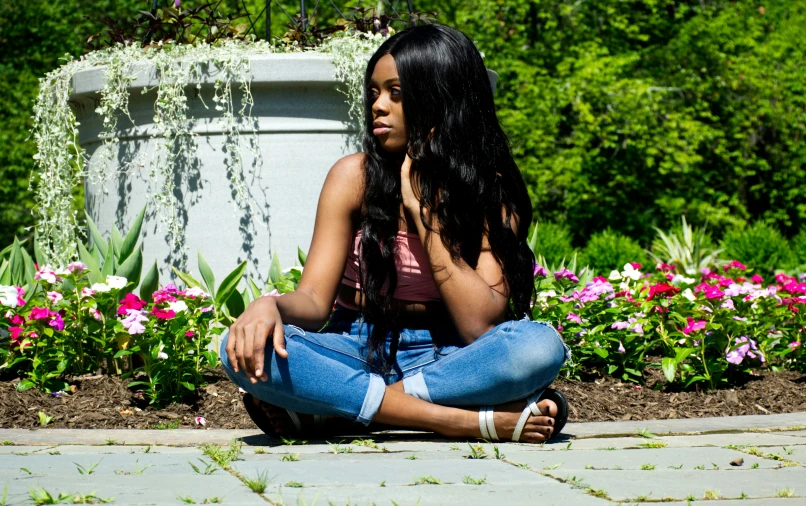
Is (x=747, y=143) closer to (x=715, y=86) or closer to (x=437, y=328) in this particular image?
(x=715, y=86)

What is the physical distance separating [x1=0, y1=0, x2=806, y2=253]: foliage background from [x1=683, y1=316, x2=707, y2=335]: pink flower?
989cm

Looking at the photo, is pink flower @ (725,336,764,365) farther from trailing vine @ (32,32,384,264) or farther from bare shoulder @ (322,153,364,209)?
trailing vine @ (32,32,384,264)

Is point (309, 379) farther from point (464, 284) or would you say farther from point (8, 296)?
point (8, 296)

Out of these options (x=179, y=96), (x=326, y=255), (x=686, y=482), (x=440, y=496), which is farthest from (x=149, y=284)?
(x=686, y=482)

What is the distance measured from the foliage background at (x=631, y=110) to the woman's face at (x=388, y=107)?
35.1 ft

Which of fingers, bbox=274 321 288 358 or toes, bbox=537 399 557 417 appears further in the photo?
toes, bbox=537 399 557 417

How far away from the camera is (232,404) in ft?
10.0

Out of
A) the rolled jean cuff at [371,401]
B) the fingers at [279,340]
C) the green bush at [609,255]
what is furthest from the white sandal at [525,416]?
the green bush at [609,255]

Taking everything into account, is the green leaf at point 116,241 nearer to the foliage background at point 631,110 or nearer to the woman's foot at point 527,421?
the woman's foot at point 527,421

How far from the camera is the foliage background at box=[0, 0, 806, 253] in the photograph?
1330cm

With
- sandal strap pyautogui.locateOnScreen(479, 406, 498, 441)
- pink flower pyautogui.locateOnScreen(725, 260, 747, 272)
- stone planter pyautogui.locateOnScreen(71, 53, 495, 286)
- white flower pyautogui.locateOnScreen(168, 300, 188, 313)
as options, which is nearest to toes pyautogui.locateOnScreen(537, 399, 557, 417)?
sandal strap pyautogui.locateOnScreen(479, 406, 498, 441)

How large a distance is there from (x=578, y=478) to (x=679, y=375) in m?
1.62

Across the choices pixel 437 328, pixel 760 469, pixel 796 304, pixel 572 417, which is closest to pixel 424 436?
pixel 437 328

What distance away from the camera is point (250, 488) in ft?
5.74
